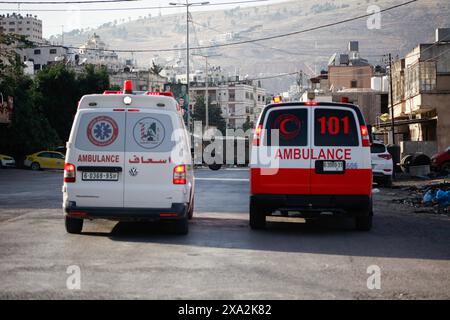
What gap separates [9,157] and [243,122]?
123460 millimetres

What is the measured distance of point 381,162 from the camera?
27250 mm

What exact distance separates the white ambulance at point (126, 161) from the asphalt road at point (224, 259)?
1.68 ft

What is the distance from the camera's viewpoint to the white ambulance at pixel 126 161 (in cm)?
1102

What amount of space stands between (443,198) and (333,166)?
7324mm

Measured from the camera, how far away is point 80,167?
11.2 metres

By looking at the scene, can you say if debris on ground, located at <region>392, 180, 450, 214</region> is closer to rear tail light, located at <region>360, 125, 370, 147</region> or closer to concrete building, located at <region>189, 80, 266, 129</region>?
rear tail light, located at <region>360, 125, 370, 147</region>

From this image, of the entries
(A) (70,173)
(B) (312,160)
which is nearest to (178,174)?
(A) (70,173)

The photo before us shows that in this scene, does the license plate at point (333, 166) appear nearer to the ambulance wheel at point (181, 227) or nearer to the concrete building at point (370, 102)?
the ambulance wheel at point (181, 227)

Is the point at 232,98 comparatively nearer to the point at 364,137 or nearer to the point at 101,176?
the point at 364,137

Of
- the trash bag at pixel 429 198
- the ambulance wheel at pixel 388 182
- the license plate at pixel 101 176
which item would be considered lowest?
the ambulance wheel at pixel 388 182

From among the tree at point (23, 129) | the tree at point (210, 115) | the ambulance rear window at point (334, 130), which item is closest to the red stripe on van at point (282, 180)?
the ambulance rear window at point (334, 130)

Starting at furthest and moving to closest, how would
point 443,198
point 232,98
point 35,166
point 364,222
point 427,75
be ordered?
1. point 232,98
2. point 35,166
3. point 427,75
4. point 443,198
5. point 364,222

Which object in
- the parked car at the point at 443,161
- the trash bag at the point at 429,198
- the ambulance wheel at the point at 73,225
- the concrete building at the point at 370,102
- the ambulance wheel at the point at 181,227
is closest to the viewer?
the ambulance wheel at the point at 181,227

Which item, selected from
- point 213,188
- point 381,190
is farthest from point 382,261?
point 381,190
